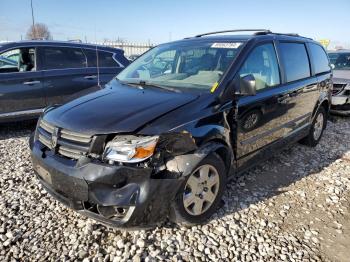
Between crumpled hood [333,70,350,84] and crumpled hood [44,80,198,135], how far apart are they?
628cm

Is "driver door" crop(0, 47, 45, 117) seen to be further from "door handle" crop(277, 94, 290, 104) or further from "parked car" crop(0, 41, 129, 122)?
"door handle" crop(277, 94, 290, 104)

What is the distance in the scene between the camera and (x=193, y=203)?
9.39 ft

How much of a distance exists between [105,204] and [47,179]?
0.70m

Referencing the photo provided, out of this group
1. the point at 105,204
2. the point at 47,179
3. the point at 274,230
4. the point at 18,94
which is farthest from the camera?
the point at 18,94

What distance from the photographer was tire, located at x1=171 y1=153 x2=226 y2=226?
2.70 m

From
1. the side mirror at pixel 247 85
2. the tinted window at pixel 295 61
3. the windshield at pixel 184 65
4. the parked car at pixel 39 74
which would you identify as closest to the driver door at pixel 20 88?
the parked car at pixel 39 74

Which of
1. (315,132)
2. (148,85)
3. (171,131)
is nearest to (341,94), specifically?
(315,132)

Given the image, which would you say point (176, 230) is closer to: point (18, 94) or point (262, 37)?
point (262, 37)

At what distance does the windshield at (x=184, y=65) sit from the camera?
331cm

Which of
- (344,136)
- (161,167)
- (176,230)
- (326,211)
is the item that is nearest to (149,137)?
(161,167)

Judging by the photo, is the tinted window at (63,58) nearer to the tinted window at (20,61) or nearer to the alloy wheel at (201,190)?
the tinted window at (20,61)

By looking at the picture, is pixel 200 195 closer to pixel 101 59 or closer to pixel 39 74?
pixel 39 74

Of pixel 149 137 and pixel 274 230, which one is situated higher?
pixel 149 137

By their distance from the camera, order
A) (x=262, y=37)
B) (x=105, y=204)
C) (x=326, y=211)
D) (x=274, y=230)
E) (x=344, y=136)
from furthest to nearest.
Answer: (x=344, y=136) < (x=262, y=37) < (x=326, y=211) < (x=274, y=230) < (x=105, y=204)
